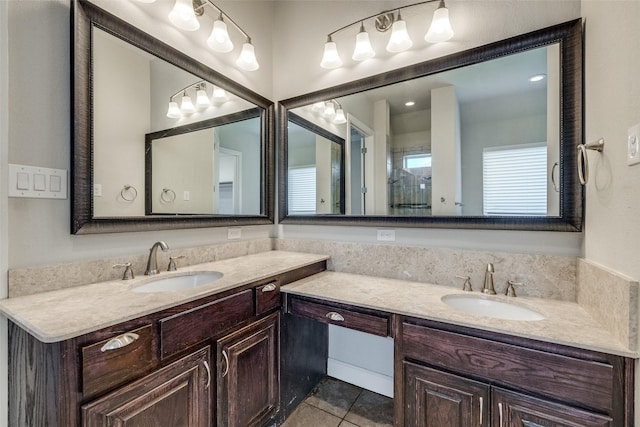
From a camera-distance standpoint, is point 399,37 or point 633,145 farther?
point 399,37

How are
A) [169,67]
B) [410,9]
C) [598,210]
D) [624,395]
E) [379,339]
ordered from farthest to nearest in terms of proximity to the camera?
1. [379,339]
2. [410,9]
3. [169,67]
4. [598,210]
5. [624,395]

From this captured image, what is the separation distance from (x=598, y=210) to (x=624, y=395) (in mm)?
654

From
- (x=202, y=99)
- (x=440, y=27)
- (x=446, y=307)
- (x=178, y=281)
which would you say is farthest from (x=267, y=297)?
(x=440, y=27)

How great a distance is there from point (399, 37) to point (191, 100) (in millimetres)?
1318

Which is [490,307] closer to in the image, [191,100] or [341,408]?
[341,408]

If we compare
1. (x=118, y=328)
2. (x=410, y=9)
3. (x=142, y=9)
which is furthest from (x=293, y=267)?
(x=410, y=9)

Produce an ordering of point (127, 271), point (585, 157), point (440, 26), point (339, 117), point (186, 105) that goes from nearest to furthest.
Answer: point (585, 157) < point (127, 271) < point (440, 26) < point (186, 105) < point (339, 117)

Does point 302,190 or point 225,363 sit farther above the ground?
point 302,190

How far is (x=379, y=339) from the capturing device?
1863 millimetres

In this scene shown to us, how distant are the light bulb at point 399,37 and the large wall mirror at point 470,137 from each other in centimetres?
13

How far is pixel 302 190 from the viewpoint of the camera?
7.12 feet

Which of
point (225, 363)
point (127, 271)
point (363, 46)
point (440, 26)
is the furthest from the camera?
point (363, 46)

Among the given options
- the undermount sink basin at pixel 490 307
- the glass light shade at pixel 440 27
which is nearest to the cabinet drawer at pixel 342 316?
the undermount sink basin at pixel 490 307

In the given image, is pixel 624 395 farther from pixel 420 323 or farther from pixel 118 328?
pixel 118 328
